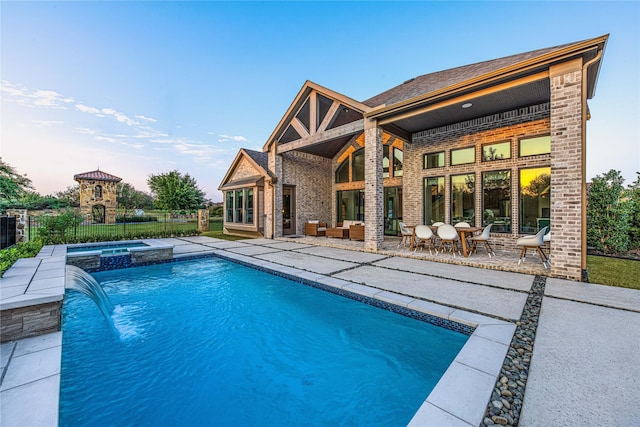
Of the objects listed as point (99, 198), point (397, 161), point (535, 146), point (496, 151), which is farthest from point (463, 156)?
point (99, 198)

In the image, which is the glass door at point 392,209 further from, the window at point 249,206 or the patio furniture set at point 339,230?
the window at point 249,206

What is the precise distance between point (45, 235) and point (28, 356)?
11.0 m

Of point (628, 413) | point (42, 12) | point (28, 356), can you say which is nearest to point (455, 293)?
point (628, 413)

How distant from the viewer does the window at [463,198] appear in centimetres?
909

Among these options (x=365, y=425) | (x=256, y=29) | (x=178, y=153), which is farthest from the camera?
(x=178, y=153)

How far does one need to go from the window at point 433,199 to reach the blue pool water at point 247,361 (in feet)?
22.5

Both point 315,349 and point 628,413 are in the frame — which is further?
point 315,349

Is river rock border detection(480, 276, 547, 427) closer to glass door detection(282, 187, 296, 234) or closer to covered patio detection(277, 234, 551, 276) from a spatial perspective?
covered patio detection(277, 234, 551, 276)

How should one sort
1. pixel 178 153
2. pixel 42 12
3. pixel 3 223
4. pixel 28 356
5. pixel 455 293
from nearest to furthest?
pixel 28 356 → pixel 455 293 → pixel 3 223 → pixel 42 12 → pixel 178 153

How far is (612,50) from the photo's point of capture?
5.34 meters

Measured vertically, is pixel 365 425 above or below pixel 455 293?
below

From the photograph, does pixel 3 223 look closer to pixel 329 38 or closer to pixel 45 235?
pixel 45 235

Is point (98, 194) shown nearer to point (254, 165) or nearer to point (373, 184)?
point (254, 165)

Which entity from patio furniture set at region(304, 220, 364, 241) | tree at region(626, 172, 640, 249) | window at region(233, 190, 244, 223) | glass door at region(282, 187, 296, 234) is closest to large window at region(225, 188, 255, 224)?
window at region(233, 190, 244, 223)
